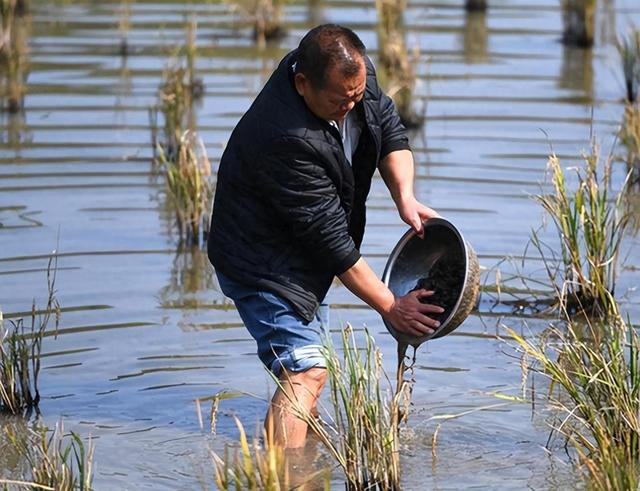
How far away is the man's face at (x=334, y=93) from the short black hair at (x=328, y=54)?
0.02m

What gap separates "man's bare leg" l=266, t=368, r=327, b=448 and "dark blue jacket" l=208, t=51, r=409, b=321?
24cm

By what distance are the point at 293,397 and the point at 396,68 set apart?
7.08 m

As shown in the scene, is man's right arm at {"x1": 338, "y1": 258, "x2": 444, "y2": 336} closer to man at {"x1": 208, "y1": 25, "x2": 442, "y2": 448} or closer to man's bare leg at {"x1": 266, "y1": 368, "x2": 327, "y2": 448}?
man at {"x1": 208, "y1": 25, "x2": 442, "y2": 448}

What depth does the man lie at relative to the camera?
554 cm

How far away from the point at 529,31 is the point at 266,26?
2905 millimetres

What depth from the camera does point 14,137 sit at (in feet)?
38.2

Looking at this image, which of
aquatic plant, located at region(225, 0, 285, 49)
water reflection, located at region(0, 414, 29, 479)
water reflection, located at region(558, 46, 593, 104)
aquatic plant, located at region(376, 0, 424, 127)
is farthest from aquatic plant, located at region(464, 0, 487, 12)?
water reflection, located at region(0, 414, 29, 479)

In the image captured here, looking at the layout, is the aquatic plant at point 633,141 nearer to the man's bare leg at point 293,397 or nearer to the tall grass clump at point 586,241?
the tall grass clump at point 586,241

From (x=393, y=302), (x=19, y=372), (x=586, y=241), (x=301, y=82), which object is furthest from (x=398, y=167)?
(x=19, y=372)

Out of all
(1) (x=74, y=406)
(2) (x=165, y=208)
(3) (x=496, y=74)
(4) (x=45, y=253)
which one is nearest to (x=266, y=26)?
(3) (x=496, y=74)

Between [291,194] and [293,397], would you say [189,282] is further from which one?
[291,194]

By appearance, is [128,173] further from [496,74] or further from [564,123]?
[496,74]

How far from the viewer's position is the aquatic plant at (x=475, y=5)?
57.0 ft

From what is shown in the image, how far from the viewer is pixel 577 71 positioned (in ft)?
45.9
